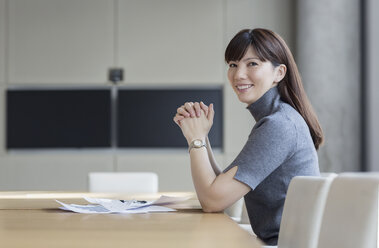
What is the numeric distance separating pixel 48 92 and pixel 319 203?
17.5ft

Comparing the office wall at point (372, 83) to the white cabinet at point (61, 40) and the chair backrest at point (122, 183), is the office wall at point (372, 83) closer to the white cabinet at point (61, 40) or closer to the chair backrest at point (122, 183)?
the white cabinet at point (61, 40)

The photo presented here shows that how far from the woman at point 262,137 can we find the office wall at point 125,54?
4.32m

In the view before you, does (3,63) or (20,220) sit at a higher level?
(3,63)

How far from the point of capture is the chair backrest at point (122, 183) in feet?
13.9

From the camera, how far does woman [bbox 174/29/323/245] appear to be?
2160 millimetres

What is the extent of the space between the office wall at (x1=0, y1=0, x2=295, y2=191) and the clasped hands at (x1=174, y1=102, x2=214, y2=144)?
178 inches

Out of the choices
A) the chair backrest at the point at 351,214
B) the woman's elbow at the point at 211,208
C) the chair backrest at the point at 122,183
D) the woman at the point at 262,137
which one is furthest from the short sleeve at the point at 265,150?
the chair backrest at the point at 122,183

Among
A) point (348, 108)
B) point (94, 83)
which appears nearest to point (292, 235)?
point (348, 108)

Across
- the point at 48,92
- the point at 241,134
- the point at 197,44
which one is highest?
the point at 197,44

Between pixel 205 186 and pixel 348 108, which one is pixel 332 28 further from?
pixel 205 186

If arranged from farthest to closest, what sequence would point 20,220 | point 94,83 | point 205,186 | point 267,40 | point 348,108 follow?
point 94,83 → point 348,108 → point 267,40 → point 205,186 → point 20,220

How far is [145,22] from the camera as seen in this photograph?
689 centimetres

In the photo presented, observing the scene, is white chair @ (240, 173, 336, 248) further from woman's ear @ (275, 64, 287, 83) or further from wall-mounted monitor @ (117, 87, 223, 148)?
wall-mounted monitor @ (117, 87, 223, 148)

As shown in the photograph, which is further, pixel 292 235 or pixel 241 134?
pixel 241 134
